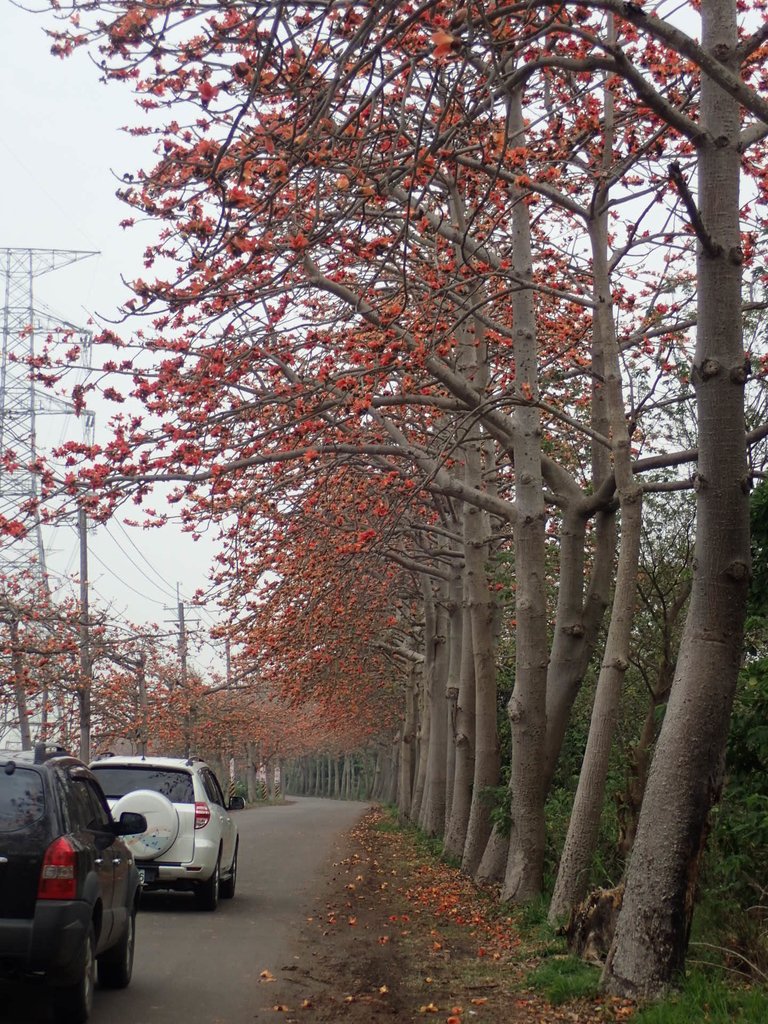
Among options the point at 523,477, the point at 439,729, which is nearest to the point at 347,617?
the point at 439,729

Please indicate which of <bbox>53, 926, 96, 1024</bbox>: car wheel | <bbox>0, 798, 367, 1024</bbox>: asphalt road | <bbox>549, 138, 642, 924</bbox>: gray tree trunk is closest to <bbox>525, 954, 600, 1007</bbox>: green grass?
<bbox>549, 138, 642, 924</bbox>: gray tree trunk

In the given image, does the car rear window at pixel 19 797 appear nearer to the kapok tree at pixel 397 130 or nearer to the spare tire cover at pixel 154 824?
the kapok tree at pixel 397 130

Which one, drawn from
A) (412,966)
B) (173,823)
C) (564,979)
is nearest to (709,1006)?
(564,979)

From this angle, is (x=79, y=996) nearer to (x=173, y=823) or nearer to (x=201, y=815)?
(x=173, y=823)

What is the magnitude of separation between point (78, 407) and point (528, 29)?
5.24 metres

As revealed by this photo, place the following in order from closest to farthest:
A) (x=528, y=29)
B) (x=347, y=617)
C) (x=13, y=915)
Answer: (x=13, y=915) → (x=528, y=29) → (x=347, y=617)

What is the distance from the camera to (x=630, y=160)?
11.0m

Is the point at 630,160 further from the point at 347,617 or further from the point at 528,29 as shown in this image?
the point at 347,617

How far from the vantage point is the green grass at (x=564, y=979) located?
823 centimetres

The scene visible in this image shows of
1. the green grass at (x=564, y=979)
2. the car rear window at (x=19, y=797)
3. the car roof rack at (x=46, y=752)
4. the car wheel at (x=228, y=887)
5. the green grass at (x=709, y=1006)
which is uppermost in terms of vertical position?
the car roof rack at (x=46, y=752)

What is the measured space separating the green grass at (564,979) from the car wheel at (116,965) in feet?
9.93

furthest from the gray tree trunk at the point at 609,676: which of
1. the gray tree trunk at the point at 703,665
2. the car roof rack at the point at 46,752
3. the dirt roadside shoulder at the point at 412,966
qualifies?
the car roof rack at the point at 46,752

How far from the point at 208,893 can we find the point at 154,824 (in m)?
1.31

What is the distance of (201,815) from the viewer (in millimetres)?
14109
